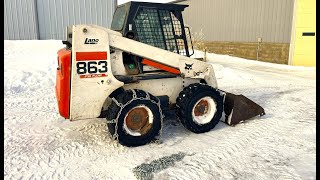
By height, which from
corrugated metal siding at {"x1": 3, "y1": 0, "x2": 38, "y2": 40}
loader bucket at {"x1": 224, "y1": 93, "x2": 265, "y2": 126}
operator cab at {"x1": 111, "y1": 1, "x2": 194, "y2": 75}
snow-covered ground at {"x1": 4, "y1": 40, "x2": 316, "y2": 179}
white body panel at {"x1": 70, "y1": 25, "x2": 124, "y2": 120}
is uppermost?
corrugated metal siding at {"x1": 3, "y1": 0, "x2": 38, "y2": 40}

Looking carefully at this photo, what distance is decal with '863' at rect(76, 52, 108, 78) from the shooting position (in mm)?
3799

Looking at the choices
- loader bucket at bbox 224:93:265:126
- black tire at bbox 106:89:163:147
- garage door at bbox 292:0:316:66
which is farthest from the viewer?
garage door at bbox 292:0:316:66

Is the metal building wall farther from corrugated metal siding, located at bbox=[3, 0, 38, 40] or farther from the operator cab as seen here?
the operator cab

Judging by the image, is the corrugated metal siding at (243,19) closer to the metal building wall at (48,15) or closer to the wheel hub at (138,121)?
the metal building wall at (48,15)

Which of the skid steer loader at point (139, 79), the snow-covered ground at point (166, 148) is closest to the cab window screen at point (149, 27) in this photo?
the skid steer loader at point (139, 79)

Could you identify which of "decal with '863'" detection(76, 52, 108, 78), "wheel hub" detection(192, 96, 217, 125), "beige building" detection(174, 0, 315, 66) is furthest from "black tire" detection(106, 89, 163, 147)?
"beige building" detection(174, 0, 315, 66)

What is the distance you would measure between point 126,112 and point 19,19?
38.0 feet

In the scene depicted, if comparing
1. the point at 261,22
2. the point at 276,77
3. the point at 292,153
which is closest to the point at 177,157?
the point at 292,153

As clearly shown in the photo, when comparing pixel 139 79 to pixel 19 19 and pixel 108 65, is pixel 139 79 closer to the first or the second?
pixel 108 65

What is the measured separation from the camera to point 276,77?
31.9 ft

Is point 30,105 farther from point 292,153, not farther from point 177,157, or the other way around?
point 292,153

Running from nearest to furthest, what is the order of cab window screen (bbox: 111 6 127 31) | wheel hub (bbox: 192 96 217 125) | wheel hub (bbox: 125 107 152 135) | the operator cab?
wheel hub (bbox: 125 107 152 135)
the operator cab
cab window screen (bbox: 111 6 127 31)
wheel hub (bbox: 192 96 217 125)

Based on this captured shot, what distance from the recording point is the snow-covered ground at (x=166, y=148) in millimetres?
3338

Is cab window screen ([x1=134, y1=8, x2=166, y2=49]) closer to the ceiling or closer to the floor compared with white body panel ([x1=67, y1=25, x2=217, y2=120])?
closer to the ceiling
